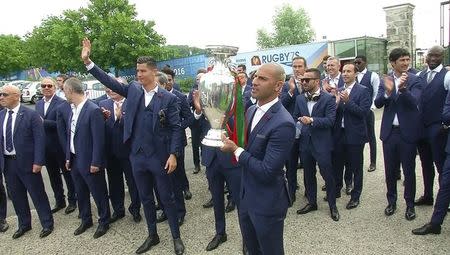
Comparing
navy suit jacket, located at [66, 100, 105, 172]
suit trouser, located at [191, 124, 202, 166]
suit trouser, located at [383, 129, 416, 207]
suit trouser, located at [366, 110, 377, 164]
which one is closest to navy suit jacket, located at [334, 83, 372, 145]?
suit trouser, located at [383, 129, 416, 207]

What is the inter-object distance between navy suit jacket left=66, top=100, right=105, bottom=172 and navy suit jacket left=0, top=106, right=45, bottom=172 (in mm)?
496

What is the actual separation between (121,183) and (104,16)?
2818cm

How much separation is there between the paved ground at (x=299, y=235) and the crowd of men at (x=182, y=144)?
0.13 meters

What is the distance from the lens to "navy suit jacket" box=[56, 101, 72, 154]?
16.9ft

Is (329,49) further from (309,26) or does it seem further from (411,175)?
(309,26)

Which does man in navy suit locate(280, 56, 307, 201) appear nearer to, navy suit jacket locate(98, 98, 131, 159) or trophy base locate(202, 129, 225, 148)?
navy suit jacket locate(98, 98, 131, 159)

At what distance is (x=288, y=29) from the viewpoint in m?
46.9

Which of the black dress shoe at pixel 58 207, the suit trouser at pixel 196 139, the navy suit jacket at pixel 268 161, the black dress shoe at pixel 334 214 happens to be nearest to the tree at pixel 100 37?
the suit trouser at pixel 196 139

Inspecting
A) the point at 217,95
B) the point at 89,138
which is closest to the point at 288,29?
the point at 89,138

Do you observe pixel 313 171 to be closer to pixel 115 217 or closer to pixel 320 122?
pixel 320 122

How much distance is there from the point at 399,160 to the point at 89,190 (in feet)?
13.6

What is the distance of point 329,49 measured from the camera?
61.6ft

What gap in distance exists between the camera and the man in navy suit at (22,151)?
4.72 meters

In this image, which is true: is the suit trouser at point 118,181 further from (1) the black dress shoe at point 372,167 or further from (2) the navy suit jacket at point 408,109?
(1) the black dress shoe at point 372,167
